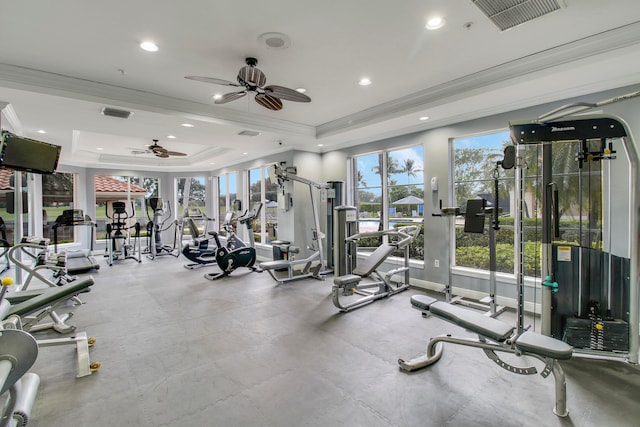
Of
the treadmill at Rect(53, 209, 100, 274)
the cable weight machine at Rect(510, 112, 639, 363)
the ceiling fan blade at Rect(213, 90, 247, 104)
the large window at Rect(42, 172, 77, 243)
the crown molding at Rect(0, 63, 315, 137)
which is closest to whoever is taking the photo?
the cable weight machine at Rect(510, 112, 639, 363)

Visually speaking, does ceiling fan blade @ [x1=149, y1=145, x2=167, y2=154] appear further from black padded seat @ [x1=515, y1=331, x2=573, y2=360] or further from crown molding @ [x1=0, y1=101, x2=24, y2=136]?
black padded seat @ [x1=515, y1=331, x2=573, y2=360]

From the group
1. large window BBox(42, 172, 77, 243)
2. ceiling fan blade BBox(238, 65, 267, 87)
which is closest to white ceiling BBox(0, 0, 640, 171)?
ceiling fan blade BBox(238, 65, 267, 87)

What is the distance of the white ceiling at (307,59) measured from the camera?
8.15ft

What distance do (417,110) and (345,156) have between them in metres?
2.48

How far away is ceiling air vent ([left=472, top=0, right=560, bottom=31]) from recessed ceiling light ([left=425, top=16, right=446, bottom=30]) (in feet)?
1.07

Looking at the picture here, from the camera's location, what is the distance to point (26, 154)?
3684 millimetres

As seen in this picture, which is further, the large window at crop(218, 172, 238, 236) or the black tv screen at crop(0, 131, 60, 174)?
the large window at crop(218, 172, 238, 236)

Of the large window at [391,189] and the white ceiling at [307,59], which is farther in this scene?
the large window at [391,189]

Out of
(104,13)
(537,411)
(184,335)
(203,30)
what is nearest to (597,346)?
(537,411)

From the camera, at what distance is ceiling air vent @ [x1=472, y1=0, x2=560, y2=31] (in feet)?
7.50

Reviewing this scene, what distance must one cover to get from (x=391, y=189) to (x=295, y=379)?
4.22 meters

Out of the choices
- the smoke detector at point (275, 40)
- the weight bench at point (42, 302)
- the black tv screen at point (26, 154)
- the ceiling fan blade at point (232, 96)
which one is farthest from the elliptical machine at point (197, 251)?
the smoke detector at point (275, 40)

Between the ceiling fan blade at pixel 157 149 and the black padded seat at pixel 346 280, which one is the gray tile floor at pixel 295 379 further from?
the ceiling fan blade at pixel 157 149

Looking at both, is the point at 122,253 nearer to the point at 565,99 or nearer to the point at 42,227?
the point at 42,227
